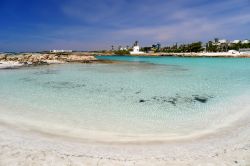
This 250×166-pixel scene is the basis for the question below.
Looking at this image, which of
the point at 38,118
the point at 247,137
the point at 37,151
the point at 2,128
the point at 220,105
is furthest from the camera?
the point at 220,105

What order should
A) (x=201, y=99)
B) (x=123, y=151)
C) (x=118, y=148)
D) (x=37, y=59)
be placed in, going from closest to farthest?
(x=123, y=151) → (x=118, y=148) → (x=201, y=99) → (x=37, y=59)

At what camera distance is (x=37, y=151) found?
6164 mm

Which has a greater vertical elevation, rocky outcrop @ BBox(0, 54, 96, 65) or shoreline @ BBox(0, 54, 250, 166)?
rocky outcrop @ BBox(0, 54, 96, 65)

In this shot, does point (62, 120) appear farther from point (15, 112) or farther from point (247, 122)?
point (247, 122)

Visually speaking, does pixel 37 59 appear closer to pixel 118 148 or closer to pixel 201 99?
pixel 201 99

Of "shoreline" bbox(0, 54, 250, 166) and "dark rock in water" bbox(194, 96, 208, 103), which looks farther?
"dark rock in water" bbox(194, 96, 208, 103)

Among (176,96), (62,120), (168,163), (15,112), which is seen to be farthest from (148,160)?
(176,96)

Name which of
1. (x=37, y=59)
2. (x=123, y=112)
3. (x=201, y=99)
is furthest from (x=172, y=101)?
(x=37, y=59)

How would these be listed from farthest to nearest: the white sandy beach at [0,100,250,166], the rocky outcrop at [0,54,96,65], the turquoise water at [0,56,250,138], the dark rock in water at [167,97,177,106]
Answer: the rocky outcrop at [0,54,96,65] → the dark rock in water at [167,97,177,106] → the turquoise water at [0,56,250,138] → the white sandy beach at [0,100,250,166]

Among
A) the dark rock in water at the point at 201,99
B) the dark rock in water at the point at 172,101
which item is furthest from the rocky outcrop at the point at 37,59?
the dark rock in water at the point at 201,99

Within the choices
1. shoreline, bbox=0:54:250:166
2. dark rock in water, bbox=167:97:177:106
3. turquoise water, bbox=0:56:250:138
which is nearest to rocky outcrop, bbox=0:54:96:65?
turquoise water, bbox=0:56:250:138

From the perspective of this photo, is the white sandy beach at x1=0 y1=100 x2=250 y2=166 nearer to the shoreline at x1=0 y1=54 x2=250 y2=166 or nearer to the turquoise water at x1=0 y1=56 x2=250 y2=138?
the shoreline at x1=0 y1=54 x2=250 y2=166

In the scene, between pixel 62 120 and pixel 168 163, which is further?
pixel 62 120

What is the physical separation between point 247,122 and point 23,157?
7408 mm
